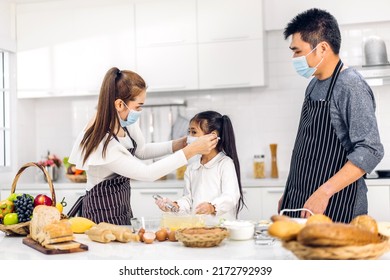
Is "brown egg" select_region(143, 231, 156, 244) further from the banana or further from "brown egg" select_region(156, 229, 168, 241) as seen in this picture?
the banana

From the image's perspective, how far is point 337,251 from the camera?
→ 4.59 ft

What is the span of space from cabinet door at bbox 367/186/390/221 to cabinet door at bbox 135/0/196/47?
Answer: 1854mm

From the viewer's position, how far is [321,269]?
143 centimetres

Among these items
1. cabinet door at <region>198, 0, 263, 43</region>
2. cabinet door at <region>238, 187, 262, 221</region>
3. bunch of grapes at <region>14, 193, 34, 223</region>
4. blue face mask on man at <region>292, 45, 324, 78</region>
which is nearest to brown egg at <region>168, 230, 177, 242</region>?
bunch of grapes at <region>14, 193, 34, 223</region>

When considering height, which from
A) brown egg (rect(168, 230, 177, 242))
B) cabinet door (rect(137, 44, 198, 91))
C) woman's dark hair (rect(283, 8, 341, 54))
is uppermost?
cabinet door (rect(137, 44, 198, 91))

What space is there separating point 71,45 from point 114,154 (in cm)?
255

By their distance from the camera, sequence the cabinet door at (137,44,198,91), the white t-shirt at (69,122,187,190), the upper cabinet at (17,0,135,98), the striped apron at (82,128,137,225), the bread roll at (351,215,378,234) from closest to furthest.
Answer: the bread roll at (351,215,378,234) → the white t-shirt at (69,122,187,190) → the striped apron at (82,128,137,225) → the cabinet door at (137,44,198,91) → the upper cabinet at (17,0,135,98)

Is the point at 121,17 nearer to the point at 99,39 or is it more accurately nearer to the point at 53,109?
the point at 99,39

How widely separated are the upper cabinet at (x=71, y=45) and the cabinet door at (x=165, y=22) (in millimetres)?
93

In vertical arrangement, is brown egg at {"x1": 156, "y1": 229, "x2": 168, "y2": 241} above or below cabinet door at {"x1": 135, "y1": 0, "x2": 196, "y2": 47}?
below

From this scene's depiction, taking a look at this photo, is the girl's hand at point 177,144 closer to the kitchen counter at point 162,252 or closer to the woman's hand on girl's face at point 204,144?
the woman's hand on girl's face at point 204,144

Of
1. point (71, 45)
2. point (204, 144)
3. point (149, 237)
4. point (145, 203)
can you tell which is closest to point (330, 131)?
point (204, 144)

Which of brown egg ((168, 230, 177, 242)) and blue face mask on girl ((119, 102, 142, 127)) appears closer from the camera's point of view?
brown egg ((168, 230, 177, 242))

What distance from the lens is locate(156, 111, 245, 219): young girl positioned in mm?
2920
